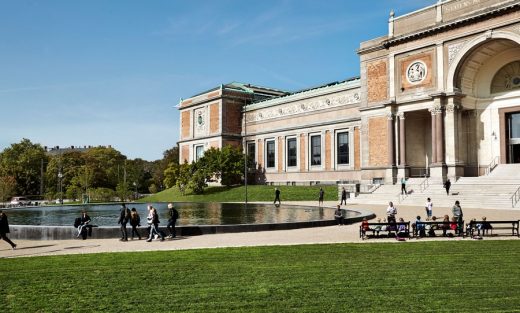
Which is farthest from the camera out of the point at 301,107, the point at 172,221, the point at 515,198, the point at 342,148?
the point at 301,107

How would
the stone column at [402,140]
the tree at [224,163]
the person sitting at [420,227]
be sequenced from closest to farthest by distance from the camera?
the person sitting at [420,227] < the stone column at [402,140] < the tree at [224,163]

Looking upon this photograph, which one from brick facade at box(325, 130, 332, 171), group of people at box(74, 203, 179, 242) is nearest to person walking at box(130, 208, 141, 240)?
group of people at box(74, 203, 179, 242)

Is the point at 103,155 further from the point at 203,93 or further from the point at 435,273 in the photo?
the point at 435,273

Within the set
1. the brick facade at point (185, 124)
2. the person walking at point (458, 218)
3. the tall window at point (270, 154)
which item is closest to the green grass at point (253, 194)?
the tall window at point (270, 154)

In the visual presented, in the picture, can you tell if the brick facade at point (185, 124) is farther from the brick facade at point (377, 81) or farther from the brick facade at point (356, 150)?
the brick facade at point (377, 81)

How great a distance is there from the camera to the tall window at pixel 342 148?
53.8 m

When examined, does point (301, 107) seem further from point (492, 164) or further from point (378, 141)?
point (492, 164)

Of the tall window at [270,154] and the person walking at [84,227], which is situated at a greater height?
the tall window at [270,154]

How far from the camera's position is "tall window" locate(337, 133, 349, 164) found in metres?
53.8

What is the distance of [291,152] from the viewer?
201ft

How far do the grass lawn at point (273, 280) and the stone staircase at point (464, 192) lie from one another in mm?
17897

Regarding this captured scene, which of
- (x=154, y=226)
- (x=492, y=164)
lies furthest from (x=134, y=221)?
(x=492, y=164)

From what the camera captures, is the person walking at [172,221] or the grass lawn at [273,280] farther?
the person walking at [172,221]

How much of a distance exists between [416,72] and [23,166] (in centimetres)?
7398
